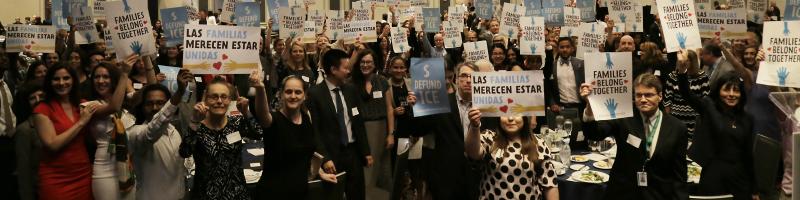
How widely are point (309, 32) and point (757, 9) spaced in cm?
730

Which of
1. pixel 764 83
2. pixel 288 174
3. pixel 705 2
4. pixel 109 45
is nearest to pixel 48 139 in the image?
pixel 288 174

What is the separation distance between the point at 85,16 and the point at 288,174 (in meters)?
6.46

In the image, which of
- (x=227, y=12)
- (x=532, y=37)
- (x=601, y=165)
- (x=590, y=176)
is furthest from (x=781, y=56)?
(x=227, y=12)

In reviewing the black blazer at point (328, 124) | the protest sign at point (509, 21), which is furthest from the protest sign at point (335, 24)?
the black blazer at point (328, 124)

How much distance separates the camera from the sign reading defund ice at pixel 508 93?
568 cm

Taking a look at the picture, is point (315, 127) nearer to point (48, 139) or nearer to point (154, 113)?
point (154, 113)

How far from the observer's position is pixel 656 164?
18.5 feet

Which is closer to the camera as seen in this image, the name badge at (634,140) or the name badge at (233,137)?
the name badge at (634,140)

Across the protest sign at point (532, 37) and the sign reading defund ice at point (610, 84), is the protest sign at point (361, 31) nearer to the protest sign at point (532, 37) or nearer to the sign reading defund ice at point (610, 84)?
the protest sign at point (532, 37)

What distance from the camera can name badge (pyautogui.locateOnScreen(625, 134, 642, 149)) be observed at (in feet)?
18.5

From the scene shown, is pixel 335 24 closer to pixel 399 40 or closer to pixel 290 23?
pixel 399 40

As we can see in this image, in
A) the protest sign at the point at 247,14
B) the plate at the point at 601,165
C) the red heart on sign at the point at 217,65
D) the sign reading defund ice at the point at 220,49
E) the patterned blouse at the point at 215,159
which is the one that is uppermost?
the protest sign at the point at 247,14

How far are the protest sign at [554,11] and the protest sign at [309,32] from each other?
13.1 ft

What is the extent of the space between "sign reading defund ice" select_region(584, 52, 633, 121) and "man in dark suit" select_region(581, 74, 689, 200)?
134mm
